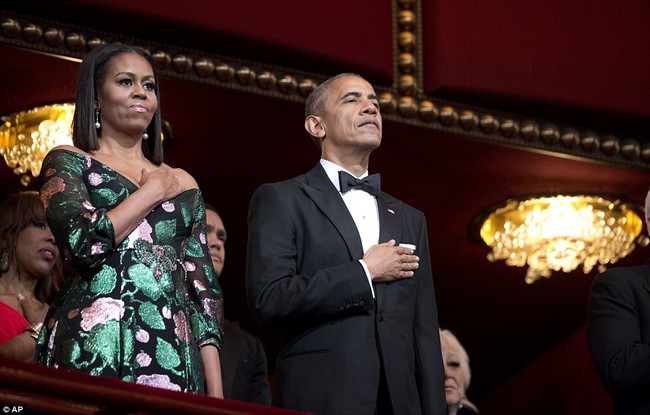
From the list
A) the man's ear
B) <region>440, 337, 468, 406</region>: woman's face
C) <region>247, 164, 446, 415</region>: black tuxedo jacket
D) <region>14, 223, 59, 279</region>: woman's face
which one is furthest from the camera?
<region>440, 337, 468, 406</region>: woman's face

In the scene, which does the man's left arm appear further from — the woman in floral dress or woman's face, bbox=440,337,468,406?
woman's face, bbox=440,337,468,406

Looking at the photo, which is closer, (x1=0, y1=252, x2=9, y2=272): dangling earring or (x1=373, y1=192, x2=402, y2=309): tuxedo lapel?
(x1=373, y1=192, x2=402, y2=309): tuxedo lapel

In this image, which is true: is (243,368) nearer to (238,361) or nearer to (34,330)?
(238,361)

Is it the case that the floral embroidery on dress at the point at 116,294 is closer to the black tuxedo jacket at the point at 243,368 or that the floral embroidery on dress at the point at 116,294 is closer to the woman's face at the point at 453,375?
the black tuxedo jacket at the point at 243,368

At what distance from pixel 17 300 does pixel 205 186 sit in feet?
5.19

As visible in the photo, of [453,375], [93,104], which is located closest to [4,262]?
[93,104]

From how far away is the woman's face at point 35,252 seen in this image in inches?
159

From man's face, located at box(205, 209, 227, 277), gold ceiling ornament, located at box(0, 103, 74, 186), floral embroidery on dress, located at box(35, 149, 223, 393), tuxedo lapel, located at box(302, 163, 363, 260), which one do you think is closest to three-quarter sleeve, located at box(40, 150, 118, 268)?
floral embroidery on dress, located at box(35, 149, 223, 393)

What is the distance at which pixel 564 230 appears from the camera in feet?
19.0

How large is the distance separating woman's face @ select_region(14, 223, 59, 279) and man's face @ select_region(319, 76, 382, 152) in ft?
3.09

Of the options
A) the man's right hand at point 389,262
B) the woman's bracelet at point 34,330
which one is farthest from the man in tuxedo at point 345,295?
the woman's bracelet at point 34,330

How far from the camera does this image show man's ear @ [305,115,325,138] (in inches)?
146

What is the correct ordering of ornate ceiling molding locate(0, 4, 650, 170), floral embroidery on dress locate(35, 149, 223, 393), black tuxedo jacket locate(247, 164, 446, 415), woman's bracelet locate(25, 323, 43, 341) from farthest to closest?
ornate ceiling molding locate(0, 4, 650, 170) → woman's bracelet locate(25, 323, 43, 341) → black tuxedo jacket locate(247, 164, 446, 415) → floral embroidery on dress locate(35, 149, 223, 393)

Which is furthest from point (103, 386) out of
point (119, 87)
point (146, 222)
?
point (119, 87)
